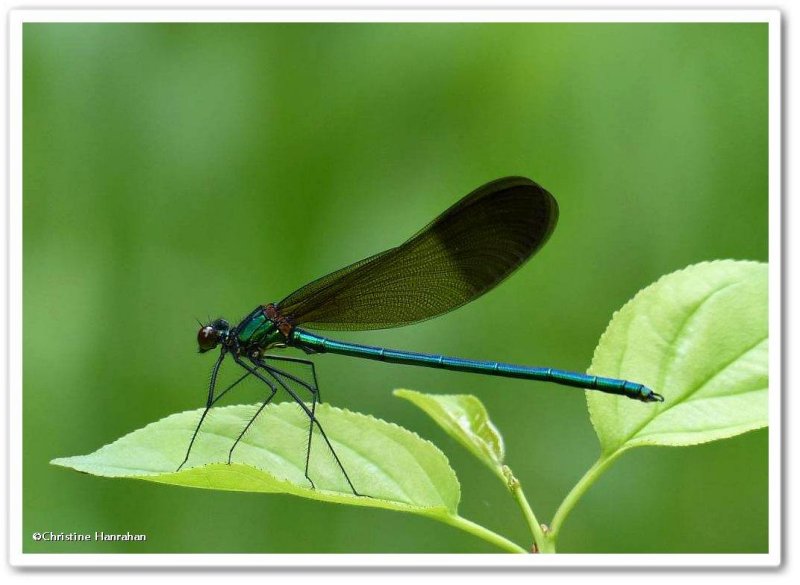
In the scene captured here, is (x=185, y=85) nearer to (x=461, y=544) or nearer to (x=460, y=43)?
(x=460, y=43)

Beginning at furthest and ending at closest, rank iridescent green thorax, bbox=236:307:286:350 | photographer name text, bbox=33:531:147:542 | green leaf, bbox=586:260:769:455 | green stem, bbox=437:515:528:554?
1. iridescent green thorax, bbox=236:307:286:350
2. photographer name text, bbox=33:531:147:542
3. green leaf, bbox=586:260:769:455
4. green stem, bbox=437:515:528:554

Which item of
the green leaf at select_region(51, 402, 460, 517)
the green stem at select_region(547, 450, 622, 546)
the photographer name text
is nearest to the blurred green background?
the photographer name text

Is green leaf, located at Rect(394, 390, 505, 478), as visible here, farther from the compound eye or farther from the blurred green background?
the blurred green background

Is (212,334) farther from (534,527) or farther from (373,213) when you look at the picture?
(373,213)

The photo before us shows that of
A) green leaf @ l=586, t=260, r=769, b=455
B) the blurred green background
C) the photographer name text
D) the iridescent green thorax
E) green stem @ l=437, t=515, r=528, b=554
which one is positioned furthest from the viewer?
the blurred green background

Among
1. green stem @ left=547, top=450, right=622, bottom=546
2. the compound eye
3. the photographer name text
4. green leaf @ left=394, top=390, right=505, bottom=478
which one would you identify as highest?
the compound eye
